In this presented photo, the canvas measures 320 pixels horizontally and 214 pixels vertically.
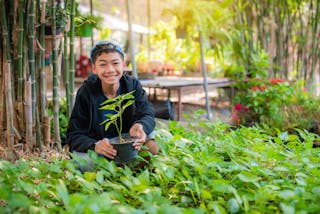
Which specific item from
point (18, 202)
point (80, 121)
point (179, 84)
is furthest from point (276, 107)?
point (18, 202)

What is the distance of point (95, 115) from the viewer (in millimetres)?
1997

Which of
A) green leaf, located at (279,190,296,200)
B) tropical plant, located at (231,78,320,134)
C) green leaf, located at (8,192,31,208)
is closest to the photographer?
green leaf, located at (8,192,31,208)

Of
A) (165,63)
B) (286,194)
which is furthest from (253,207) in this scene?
(165,63)

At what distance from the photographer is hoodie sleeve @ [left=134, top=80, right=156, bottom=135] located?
1.93 m

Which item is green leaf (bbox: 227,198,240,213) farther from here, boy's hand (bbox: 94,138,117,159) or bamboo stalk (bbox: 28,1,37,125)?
bamboo stalk (bbox: 28,1,37,125)

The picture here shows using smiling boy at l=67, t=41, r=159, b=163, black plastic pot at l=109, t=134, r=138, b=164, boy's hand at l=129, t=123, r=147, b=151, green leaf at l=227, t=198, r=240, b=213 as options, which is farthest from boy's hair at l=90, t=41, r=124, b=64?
green leaf at l=227, t=198, r=240, b=213

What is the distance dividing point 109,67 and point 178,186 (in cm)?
75

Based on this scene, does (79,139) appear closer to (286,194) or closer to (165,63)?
(286,194)

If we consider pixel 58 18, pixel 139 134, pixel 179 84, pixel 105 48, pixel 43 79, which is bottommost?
pixel 139 134

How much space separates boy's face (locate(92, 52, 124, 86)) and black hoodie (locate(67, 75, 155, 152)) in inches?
4.6

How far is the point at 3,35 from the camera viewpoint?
8.03 feet

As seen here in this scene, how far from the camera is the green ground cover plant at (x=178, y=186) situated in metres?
1.09

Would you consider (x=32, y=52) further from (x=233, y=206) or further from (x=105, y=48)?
(x=233, y=206)

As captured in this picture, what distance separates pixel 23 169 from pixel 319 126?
252cm
